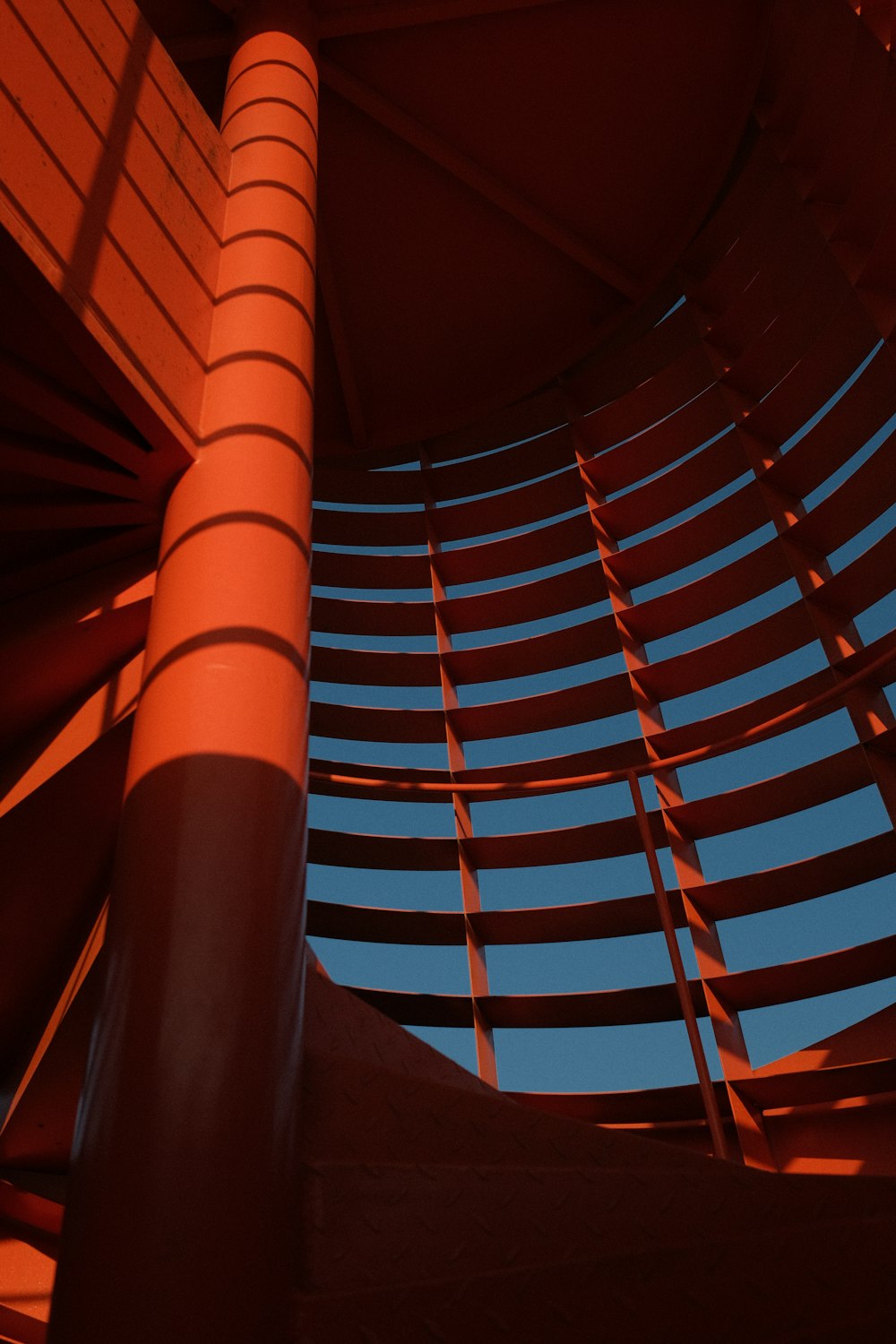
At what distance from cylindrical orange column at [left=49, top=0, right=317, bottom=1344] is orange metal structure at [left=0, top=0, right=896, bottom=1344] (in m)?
0.02

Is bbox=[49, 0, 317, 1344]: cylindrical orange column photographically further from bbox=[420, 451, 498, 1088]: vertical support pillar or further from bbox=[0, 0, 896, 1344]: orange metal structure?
bbox=[420, 451, 498, 1088]: vertical support pillar

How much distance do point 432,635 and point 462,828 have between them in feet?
9.16

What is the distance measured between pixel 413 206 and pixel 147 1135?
11.1m

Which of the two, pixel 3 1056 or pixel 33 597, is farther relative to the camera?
pixel 3 1056

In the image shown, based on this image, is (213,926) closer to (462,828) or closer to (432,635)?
(462,828)

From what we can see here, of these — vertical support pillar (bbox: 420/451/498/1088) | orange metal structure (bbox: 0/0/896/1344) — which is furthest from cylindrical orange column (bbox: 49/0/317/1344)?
vertical support pillar (bbox: 420/451/498/1088)

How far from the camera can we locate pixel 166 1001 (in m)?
3.15

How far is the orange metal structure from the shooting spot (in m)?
3.29

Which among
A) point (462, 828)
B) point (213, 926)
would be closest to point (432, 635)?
point (462, 828)

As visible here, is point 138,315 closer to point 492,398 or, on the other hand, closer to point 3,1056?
point 3,1056

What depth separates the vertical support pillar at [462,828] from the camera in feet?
28.8

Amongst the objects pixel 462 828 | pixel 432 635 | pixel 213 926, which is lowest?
pixel 213 926

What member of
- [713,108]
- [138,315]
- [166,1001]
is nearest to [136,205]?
[138,315]

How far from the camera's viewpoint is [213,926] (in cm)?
333
